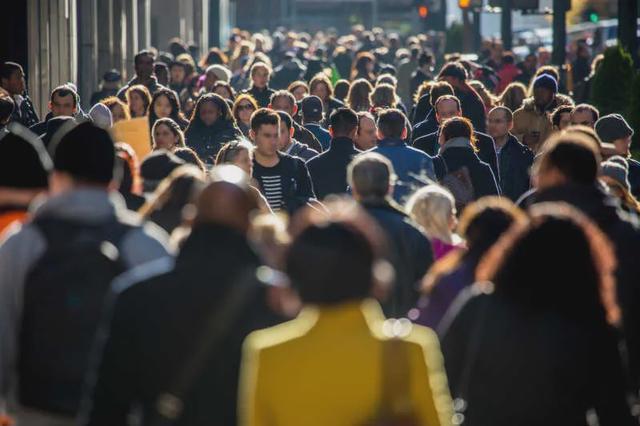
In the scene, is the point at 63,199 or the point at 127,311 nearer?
the point at 127,311

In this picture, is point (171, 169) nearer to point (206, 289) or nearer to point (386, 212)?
point (386, 212)

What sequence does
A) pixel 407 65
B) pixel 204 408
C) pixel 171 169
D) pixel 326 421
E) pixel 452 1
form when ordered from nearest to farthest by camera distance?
pixel 326 421 → pixel 204 408 → pixel 171 169 → pixel 407 65 → pixel 452 1

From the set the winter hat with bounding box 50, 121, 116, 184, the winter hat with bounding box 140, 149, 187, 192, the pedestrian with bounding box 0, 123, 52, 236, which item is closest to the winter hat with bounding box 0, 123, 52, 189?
the pedestrian with bounding box 0, 123, 52, 236

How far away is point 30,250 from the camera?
5.77 m

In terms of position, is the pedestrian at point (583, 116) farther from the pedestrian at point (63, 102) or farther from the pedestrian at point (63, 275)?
the pedestrian at point (63, 275)

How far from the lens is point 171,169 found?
8.80m

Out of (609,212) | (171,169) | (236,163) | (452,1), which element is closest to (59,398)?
(609,212)

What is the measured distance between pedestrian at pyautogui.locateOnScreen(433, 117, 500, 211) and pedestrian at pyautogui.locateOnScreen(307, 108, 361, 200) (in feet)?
2.07

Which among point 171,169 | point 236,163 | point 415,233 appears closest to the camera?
point 415,233

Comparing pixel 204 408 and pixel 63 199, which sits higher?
pixel 63 199

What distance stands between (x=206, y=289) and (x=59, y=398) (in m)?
0.67

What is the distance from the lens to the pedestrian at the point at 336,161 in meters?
12.8

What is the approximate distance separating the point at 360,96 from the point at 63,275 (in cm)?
1275

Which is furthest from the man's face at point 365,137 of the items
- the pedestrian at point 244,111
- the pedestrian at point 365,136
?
the pedestrian at point 244,111
